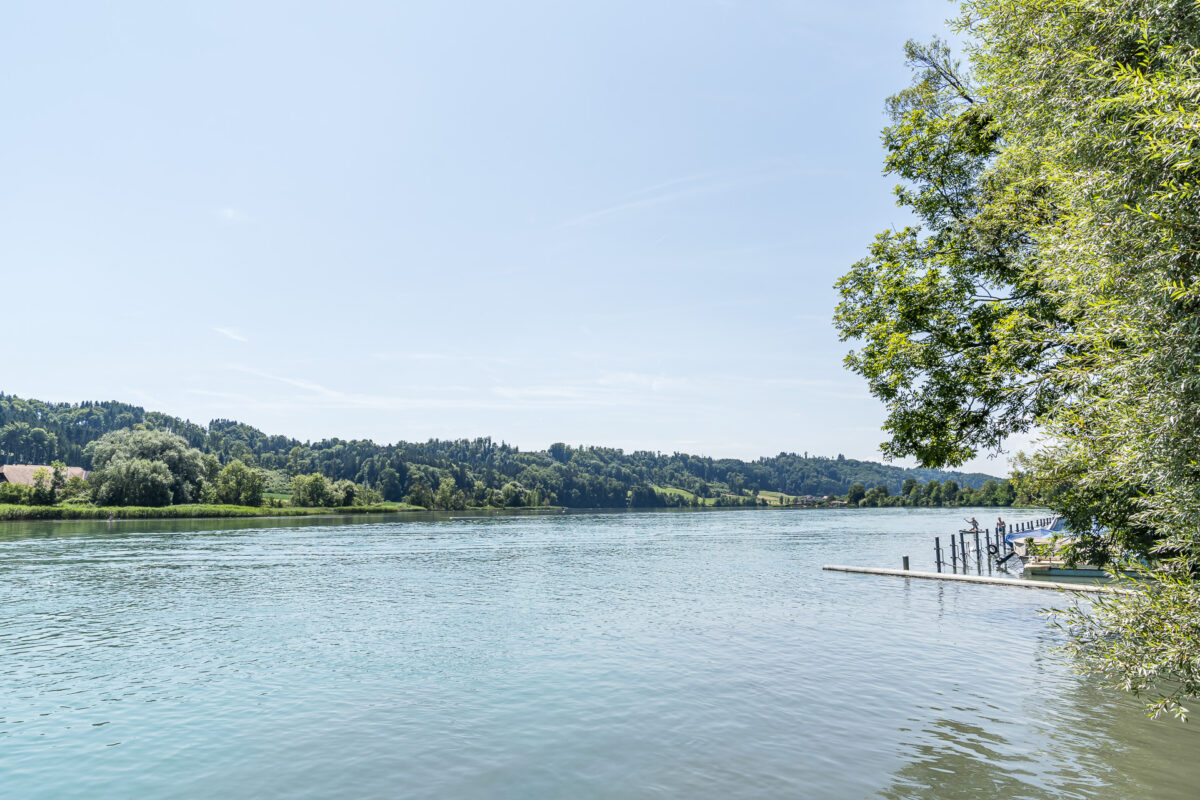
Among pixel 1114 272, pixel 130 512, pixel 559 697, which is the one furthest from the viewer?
pixel 130 512

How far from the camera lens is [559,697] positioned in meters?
17.0

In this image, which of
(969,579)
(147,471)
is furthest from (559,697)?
(147,471)

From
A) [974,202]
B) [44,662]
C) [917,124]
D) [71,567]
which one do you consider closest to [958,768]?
[974,202]

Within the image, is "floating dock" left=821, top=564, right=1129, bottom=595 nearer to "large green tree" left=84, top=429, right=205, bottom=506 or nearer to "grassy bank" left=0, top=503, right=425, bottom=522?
"grassy bank" left=0, top=503, right=425, bottom=522

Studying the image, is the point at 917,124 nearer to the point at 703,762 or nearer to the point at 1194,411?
the point at 1194,411

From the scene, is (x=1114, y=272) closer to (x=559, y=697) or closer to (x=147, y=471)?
(x=559, y=697)

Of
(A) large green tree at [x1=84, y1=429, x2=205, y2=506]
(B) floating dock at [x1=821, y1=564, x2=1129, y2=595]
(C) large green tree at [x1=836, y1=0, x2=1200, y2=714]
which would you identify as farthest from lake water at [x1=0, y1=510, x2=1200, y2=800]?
(A) large green tree at [x1=84, y1=429, x2=205, y2=506]

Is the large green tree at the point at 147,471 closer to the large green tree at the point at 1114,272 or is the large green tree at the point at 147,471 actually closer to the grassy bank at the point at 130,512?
the grassy bank at the point at 130,512

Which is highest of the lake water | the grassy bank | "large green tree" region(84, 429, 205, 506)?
"large green tree" region(84, 429, 205, 506)

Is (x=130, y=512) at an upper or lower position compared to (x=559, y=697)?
lower

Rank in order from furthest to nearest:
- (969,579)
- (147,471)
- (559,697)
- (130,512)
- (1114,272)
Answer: (147,471) → (130,512) → (969,579) → (559,697) → (1114,272)

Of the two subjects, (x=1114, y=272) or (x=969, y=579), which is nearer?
(x=1114, y=272)

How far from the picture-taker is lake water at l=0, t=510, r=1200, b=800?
12156 mm

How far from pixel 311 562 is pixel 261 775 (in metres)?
42.1
